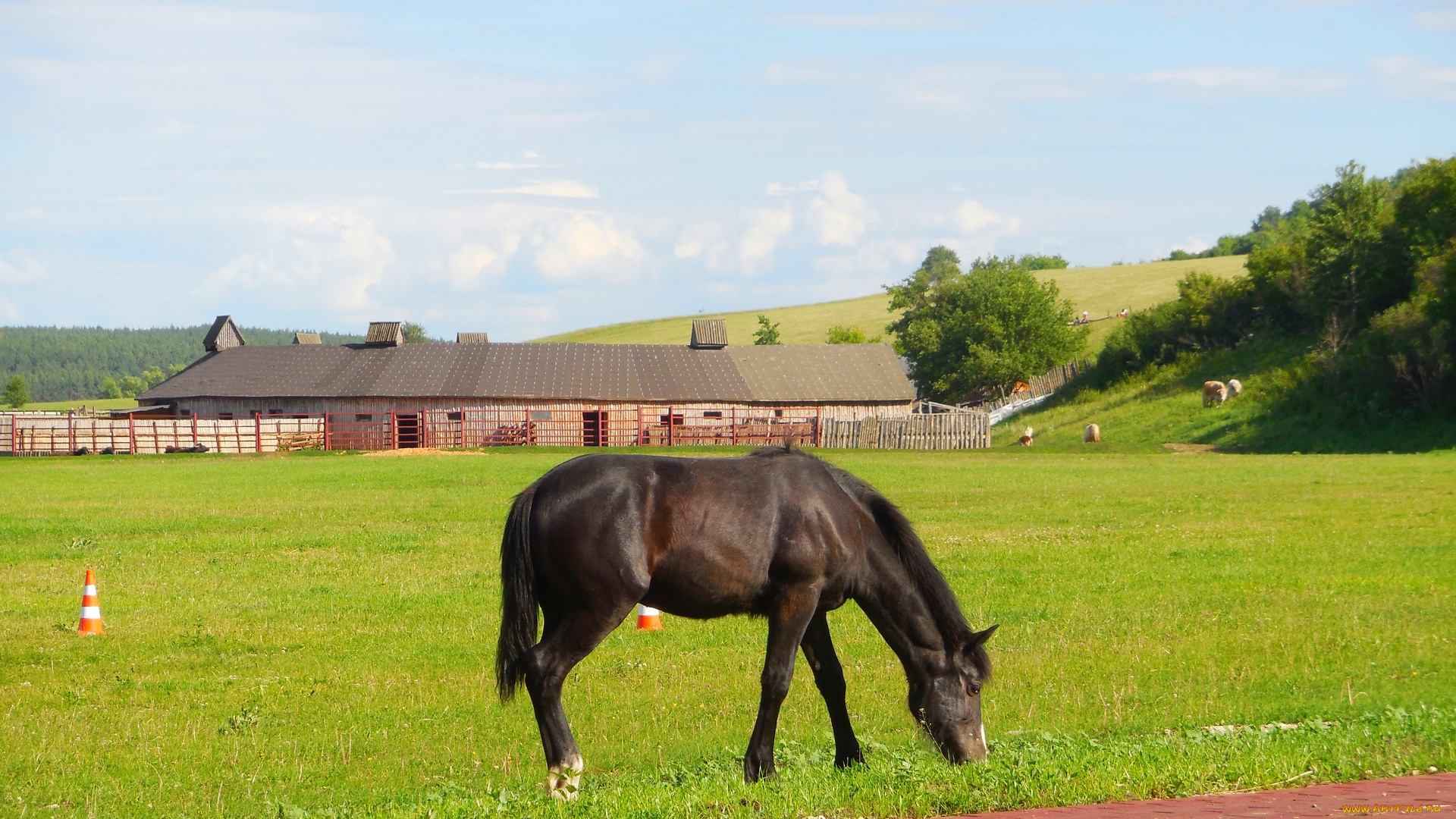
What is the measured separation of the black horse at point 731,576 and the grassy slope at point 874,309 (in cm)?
9333

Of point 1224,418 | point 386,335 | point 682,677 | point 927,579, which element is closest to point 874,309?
point 386,335

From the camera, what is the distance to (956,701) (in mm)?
7152

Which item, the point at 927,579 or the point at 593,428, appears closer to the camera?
the point at 927,579

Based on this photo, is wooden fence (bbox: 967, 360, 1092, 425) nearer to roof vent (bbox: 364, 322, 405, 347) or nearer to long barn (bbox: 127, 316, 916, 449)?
long barn (bbox: 127, 316, 916, 449)

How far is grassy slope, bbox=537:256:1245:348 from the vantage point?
112750 mm

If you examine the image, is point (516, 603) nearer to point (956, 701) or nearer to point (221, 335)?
point (956, 701)

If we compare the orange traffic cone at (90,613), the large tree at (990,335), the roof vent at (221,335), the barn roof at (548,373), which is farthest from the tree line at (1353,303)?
the roof vent at (221,335)

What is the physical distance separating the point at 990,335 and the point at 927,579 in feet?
233

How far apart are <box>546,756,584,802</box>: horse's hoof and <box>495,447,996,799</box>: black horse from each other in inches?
0.5

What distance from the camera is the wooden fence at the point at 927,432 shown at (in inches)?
2092

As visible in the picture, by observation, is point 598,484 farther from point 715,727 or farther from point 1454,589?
point 1454,589

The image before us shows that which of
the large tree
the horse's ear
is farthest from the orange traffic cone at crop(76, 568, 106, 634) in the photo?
the large tree

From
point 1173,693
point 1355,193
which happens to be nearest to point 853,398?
point 1355,193

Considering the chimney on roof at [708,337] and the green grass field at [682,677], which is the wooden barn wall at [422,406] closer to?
the chimney on roof at [708,337]
